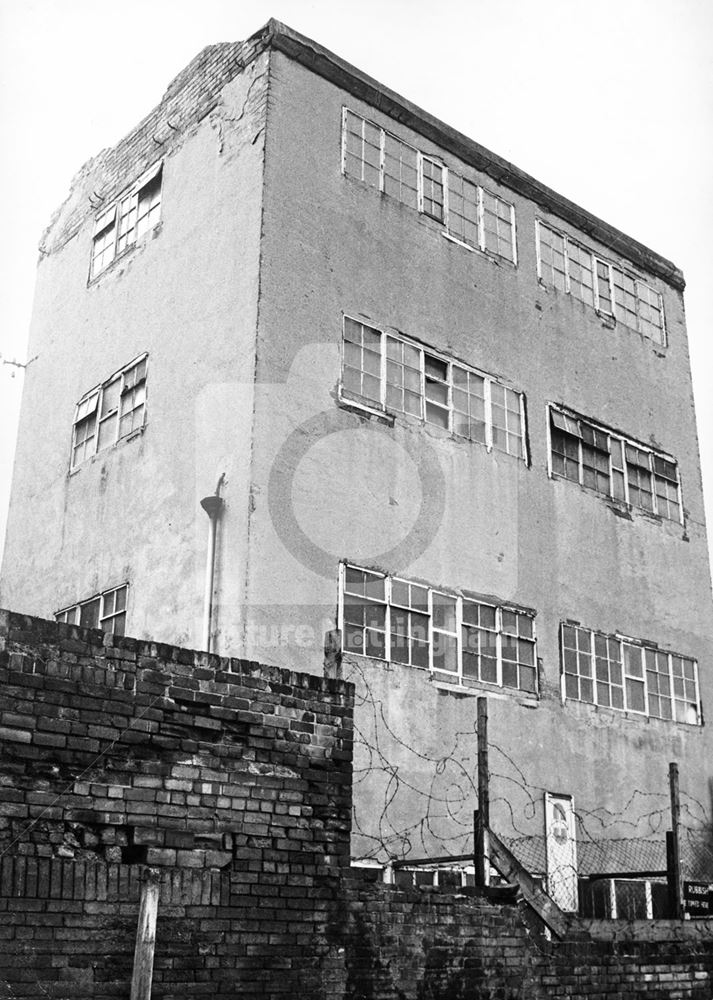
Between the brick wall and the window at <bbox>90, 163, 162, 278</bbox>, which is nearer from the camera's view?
the brick wall

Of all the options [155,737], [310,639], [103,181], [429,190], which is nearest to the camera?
[155,737]

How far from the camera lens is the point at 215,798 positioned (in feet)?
27.4

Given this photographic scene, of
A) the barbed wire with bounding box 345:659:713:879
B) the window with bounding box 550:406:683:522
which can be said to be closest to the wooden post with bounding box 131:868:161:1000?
the barbed wire with bounding box 345:659:713:879

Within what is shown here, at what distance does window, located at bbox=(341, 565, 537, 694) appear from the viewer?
13648 mm

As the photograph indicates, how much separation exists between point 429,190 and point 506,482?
4.57 meters

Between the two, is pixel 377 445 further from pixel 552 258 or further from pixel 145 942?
pixel 145 942

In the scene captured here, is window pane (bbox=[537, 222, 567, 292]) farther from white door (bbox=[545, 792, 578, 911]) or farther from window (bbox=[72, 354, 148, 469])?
white door (bbox=[545, 792, 578, 911])

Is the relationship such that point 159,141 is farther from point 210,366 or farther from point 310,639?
point 310,639

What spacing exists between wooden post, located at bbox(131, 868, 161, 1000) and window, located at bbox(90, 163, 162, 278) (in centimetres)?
1165

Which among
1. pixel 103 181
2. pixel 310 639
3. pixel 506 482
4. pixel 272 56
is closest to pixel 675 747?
pixel 506 482

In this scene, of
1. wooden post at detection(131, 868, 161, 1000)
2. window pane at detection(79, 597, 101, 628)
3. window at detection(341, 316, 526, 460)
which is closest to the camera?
wooden post at detection(131, 868, 161, 1000)

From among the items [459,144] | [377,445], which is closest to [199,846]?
[377,445]

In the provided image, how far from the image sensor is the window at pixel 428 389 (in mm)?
14883

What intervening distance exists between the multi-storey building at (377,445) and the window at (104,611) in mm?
44
